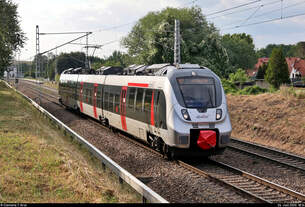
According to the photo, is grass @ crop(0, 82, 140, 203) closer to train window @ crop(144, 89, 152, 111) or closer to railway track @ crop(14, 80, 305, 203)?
railway track @ crop(14, 80, 305, 203)

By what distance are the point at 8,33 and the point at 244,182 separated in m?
32.8

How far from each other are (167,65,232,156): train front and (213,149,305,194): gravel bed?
43.2 inches

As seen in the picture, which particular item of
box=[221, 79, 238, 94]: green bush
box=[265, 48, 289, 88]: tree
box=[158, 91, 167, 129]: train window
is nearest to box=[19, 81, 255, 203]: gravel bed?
box=[158, 91, 167, 129]: train window

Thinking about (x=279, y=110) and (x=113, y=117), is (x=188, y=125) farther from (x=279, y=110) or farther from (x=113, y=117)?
(x=279, y=110)

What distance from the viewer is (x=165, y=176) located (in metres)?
11.3

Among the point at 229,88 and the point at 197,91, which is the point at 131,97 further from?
the point at 229,88

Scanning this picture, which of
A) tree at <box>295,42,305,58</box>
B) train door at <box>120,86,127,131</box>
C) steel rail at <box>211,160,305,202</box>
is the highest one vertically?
tree at <box>295,42,305,58</box>

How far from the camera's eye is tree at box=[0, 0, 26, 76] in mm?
35562

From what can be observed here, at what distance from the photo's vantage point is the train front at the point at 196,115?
39.0 ft

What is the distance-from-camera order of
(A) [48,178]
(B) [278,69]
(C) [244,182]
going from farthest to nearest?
(B) [278,69]
(C) [244,182]
(A) [48,178]

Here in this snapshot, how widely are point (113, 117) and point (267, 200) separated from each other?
11.2 meters

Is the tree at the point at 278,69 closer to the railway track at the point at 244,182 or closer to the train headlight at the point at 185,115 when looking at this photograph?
the railway track at the point at 244,182

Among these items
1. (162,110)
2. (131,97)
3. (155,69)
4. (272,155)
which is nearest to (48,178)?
(162,110)

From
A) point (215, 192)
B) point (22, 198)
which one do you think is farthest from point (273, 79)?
point (22, 198)
